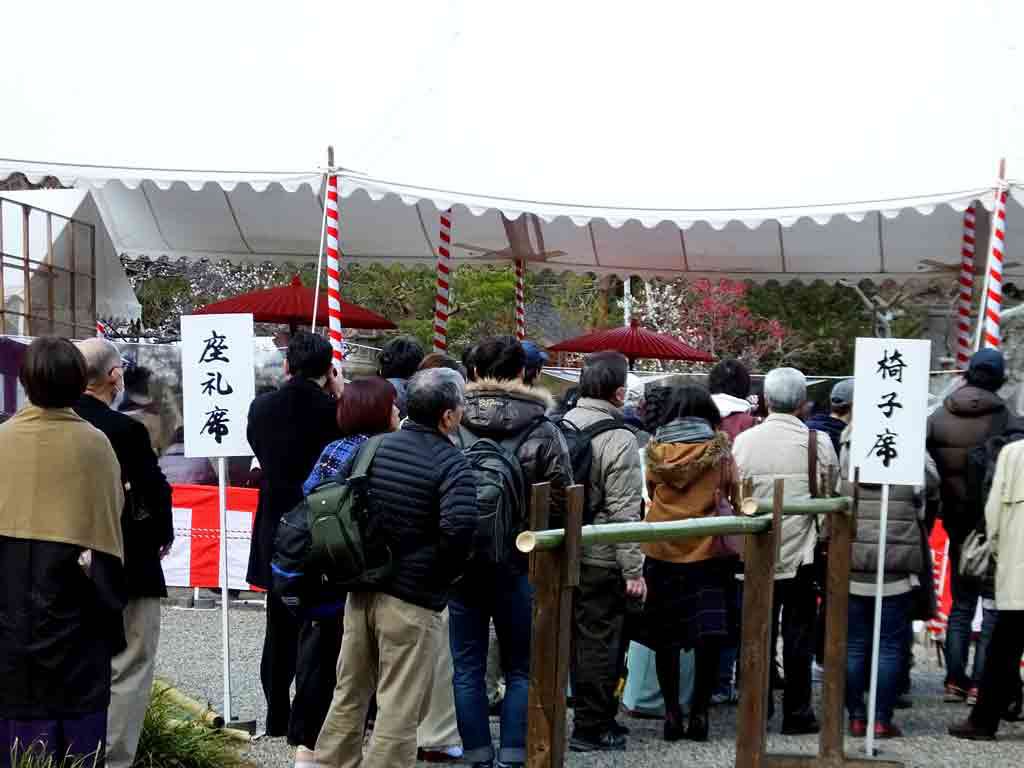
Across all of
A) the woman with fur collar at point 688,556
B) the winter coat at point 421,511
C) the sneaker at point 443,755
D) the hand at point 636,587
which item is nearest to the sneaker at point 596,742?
the woman with fur collar at point 688,556

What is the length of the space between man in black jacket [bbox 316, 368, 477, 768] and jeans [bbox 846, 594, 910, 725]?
266cm

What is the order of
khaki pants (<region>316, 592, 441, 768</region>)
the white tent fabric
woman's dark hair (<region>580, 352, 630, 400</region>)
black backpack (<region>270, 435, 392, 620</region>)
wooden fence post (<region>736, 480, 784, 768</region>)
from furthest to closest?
the white tent fabric
woman's dark hair (<region>580, 352, 630, 400</region>)
wooden fence post (<region>736, 480, 784, 768</region>)
khaki pants (<region>316, 592, 441, 768</region>)
black backpack (<region>270, 435, 392, 620</region>)

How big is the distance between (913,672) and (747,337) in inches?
761

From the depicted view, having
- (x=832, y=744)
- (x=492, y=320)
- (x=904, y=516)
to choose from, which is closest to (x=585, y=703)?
(x=832, y=744)

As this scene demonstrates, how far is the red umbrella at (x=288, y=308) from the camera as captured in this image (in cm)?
1220

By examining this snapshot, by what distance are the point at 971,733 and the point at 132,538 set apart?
419cm

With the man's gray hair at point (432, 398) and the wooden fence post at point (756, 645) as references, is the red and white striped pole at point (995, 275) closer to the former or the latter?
the wooden fence post at point (756, 645)

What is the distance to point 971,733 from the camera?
6543mm

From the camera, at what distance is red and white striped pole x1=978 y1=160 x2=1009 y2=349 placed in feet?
29.1

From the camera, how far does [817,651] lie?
7.30m

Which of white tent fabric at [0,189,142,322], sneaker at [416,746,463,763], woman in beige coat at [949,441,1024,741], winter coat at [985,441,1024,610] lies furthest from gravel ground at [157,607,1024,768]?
white tent fabric at [0,189,142,322]

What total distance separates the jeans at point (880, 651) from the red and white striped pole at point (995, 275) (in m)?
3.08

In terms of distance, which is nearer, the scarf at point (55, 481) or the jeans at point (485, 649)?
the scarf at point (55, 481)

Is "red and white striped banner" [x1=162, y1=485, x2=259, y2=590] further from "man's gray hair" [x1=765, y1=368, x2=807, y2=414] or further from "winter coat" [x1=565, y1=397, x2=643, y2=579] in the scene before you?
"man's gray hair" [x1=765, y1=368, x2=807, y2=414]
